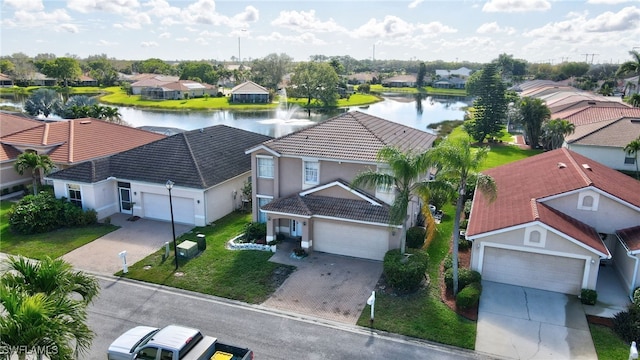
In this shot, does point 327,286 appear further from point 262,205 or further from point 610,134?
point 610,134

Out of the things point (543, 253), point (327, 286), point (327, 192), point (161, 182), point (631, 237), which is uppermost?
point (327, 192)

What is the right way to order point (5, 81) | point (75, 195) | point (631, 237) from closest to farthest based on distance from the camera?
point (631, 237) → point (75, 195) → point (5, 81)

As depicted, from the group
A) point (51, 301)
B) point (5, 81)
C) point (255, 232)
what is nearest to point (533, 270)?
point (255, 232)

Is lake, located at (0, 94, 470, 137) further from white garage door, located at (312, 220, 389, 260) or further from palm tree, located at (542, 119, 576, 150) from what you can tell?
white garage door, located at (312, 220, 389, 260)

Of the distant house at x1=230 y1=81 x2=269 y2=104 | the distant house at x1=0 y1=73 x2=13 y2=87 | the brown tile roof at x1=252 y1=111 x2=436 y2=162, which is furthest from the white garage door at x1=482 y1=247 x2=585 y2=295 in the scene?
the distant house at x1=0 y1=73 x2=13 y2=87

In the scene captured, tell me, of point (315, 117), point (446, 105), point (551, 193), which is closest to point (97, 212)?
point (551, 193)

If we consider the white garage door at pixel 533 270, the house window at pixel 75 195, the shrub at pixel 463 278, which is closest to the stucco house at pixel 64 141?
the house window at pixel 75 195
